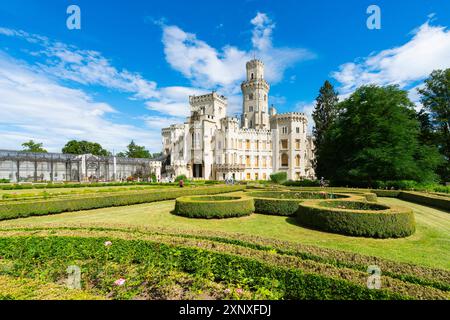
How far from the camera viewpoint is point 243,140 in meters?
56.2

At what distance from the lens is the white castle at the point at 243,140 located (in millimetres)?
53656

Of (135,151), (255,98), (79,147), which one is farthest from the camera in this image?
(135,151)

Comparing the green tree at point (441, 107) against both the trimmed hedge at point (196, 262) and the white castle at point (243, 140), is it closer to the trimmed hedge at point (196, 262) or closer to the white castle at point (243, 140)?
the white castle at point (243, 140)

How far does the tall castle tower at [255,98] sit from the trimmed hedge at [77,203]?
42011mm

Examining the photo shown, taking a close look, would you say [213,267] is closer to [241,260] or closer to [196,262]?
[196,262]

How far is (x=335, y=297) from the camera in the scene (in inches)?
156

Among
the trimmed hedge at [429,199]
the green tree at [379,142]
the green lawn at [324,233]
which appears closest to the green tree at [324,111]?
the green tree at [379,142]

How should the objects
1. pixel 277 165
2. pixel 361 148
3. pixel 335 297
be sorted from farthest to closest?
1. pixel 277 165
2. pixel 361 148
3. pixel 335 297

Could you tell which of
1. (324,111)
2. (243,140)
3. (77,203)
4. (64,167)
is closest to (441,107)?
(324,111)

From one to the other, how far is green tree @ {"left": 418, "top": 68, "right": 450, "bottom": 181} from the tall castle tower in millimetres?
32416

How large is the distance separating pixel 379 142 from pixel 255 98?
36598mm

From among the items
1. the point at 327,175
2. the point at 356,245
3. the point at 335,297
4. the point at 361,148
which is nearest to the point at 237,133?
the point at 327,175

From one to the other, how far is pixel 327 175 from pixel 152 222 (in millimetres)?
29340
